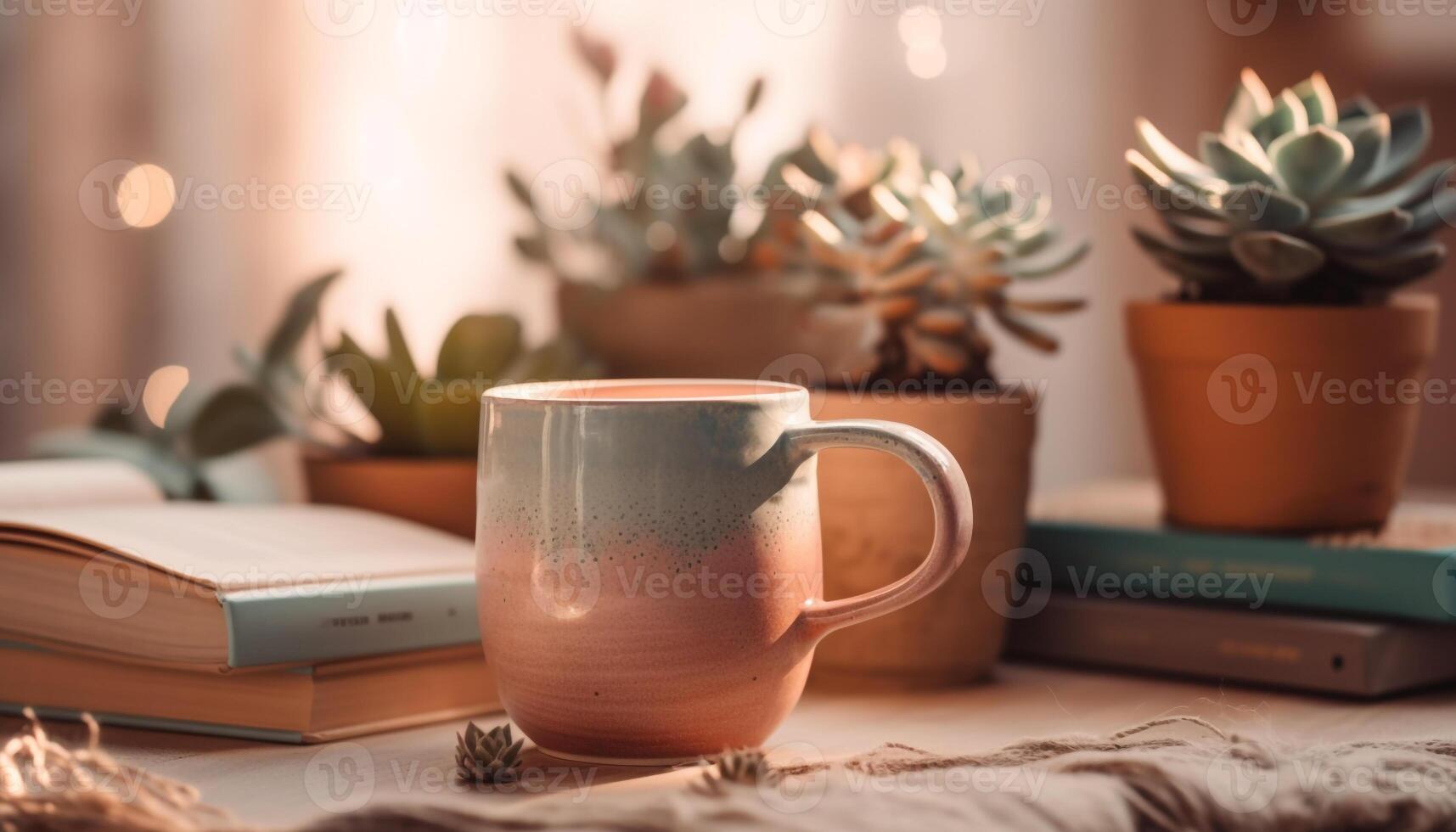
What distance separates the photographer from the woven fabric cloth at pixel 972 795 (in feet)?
1.54

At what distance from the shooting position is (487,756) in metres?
0.56

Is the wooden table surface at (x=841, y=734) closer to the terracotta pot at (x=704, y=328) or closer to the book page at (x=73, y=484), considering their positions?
the book page at (x=73, y=484)

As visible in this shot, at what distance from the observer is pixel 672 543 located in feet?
1.82

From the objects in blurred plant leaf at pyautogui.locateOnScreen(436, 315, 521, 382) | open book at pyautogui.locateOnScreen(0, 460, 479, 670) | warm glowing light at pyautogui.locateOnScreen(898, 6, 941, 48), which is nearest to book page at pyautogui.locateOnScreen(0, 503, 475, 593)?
open book at pyautogui.locateOnScreen(0, 460, 479, 670)

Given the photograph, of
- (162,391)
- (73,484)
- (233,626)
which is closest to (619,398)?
(233,626)

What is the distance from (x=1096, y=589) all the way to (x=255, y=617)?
451 mm

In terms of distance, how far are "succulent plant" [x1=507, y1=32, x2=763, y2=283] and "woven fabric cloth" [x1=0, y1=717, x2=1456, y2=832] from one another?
17.7 inches

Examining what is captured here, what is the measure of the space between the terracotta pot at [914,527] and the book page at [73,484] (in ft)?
1.20

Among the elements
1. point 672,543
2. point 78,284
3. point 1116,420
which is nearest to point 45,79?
point 78,284

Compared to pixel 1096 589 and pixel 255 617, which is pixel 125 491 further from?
pixel 1096 589

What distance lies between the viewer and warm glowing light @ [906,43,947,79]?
140cm

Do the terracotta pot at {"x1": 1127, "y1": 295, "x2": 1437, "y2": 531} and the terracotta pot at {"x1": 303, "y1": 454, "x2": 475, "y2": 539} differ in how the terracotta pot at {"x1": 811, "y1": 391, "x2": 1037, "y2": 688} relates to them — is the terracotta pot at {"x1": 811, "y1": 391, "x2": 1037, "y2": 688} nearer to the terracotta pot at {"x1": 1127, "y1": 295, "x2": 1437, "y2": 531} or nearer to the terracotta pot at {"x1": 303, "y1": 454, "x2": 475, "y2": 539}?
the terracotta pot at {"x1": 1127, "y1": 295, "x2": 1437, "y2": 531}

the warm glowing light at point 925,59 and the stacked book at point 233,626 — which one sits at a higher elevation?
the warm glowing light at point 925,59

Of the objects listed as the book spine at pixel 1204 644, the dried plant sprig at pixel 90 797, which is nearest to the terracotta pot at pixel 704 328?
the book spine at pixel 1204 644
